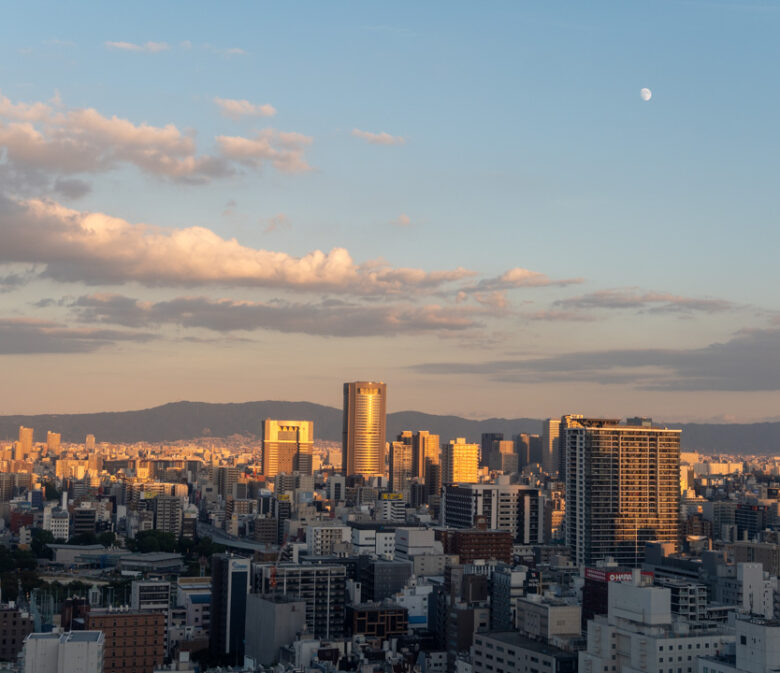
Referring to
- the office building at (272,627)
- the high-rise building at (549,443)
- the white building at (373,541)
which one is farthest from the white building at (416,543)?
the high-rise building at (549,443)

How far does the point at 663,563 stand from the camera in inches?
2667

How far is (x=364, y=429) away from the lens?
181 metres

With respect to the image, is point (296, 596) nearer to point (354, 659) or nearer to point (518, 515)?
point (354, 659)

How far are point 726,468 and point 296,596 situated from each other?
→ 157 metres

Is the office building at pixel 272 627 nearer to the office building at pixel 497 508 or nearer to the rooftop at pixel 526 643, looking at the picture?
the rooftop at pixel 526 643

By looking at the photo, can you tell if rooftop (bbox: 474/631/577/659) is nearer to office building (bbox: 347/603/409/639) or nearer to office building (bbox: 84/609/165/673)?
office building (bbox: 347/603/409/639)

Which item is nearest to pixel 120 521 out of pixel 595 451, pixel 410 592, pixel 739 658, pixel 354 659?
pixel 595 451

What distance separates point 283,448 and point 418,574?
128m

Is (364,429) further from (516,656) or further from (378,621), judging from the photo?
(516,656)

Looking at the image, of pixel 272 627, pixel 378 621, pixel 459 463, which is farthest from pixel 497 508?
pixel 459 463

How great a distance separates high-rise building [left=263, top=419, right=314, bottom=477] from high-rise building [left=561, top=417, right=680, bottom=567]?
4393 inches

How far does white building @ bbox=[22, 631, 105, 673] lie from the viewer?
3344cm

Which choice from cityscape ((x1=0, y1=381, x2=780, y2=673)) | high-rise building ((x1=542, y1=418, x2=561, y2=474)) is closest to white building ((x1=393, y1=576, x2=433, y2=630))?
cityscape ((x1=0, y1=381, x2=780, y2=673))

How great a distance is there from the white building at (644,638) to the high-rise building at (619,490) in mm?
37765
